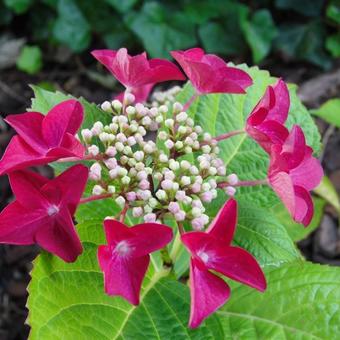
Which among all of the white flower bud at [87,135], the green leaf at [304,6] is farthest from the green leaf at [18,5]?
the white flower bud at [87,135]

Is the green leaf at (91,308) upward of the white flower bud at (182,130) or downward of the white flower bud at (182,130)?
downward

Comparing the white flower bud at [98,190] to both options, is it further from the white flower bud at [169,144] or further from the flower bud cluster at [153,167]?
the white flower bud at [169,144]

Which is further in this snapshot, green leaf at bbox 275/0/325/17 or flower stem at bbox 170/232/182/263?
green leaf at bbox 275/0/325/17

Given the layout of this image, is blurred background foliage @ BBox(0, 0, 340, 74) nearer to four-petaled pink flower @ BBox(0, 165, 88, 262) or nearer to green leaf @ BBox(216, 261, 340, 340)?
green leaf @ BBox(216, 261, 340, 340)

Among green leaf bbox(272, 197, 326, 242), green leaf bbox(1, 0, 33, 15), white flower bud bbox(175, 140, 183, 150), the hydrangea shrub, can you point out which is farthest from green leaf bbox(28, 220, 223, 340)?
green leaf bbox(1, 0, 33, 15)

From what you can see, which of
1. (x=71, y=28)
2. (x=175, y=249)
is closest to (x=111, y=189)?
(x=175, y=249)

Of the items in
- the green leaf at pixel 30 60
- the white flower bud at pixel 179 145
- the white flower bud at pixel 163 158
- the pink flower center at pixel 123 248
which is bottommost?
the green leaf at pixel 30 60

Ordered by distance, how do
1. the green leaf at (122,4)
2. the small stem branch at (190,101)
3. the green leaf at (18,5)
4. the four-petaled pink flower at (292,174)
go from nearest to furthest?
the four-petaled pink flower at (292,174) → the small stem branch at (190,101) → the green leaf at (122,4) → the green leaf at (18,5)
